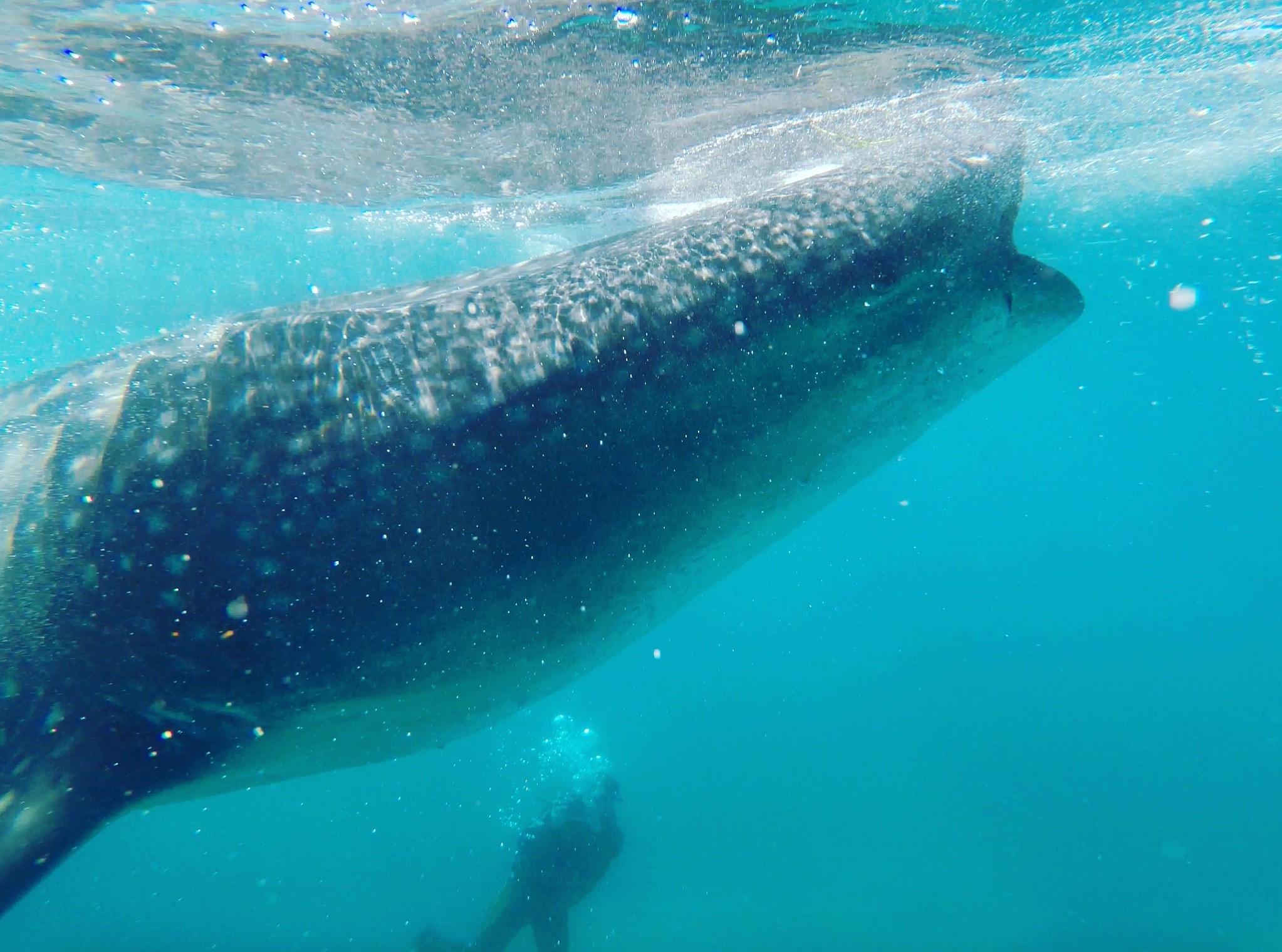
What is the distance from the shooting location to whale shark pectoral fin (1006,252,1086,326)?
339 centimetres

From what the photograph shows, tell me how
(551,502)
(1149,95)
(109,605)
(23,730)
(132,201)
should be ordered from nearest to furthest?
1. (23,730)
2. (109,605)
3. (551,502)
4. (1149,95)
5. (132,201)

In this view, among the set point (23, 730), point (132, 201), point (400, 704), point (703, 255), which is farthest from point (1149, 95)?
point (132, 201)

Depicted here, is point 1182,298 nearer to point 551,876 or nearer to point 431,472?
point 551,876

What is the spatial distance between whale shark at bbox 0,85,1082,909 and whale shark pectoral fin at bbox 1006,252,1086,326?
0.6 inches

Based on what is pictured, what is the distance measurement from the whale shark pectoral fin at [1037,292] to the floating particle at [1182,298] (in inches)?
1815

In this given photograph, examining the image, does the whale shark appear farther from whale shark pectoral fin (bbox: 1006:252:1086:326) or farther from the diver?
the diver

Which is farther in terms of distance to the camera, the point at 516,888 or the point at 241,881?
the point at 241,881

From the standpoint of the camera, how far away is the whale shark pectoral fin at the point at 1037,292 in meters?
3.39

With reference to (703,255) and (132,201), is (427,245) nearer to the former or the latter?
(132,201)

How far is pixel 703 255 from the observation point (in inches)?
125

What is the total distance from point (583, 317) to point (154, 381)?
6.17 feet

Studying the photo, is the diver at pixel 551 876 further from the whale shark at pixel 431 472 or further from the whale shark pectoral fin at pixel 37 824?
the whale shark pectoral fin at pixel 37 824

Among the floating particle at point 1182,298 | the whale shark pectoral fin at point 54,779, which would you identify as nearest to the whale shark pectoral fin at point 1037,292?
the whale shark pectoral fin at point 54,779

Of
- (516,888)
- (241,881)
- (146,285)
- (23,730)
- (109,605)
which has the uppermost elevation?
(109,605)
